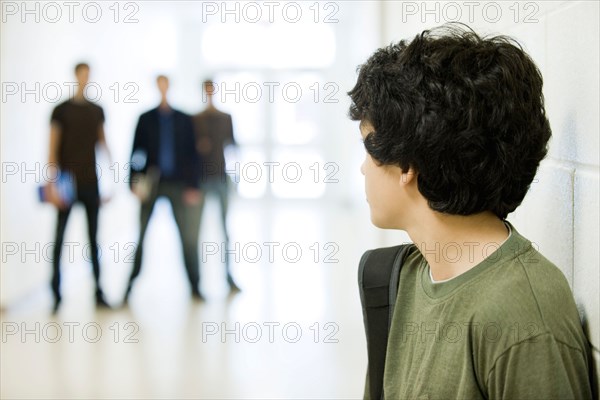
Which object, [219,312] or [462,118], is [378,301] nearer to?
[462,118]

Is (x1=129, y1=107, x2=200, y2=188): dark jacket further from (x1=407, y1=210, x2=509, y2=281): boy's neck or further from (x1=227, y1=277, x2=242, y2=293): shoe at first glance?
(x1=407, y1=210, x2=509, y2=281): boy's neck

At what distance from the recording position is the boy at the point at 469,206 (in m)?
0.77

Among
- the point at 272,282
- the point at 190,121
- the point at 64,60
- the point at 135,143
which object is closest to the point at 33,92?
the point at 64,60

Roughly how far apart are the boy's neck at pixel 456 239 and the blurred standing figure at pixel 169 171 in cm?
209

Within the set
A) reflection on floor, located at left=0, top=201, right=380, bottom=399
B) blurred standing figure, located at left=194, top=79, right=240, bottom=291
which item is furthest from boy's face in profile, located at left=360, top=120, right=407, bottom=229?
blurred standing figure, located at left=194, top=79, right=240, bottom=291

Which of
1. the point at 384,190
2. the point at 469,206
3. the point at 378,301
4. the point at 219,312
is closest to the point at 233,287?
the point at 219,312

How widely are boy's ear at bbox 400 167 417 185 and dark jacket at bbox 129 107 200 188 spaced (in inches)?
82.3

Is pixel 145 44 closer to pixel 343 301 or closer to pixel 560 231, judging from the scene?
pixel 343 301

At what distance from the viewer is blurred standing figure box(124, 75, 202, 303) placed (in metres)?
2.91

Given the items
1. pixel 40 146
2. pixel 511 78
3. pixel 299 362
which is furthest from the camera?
pixel 40 146

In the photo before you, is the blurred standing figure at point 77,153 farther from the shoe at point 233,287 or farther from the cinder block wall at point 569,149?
the cinder block wall at point 569,149

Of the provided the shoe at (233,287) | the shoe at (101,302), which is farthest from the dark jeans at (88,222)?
the shoe at (233,287)

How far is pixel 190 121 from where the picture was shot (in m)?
2.94

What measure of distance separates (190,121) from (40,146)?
699 millimetres
